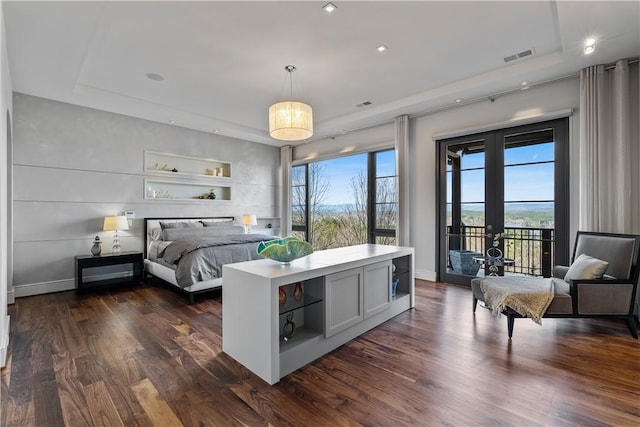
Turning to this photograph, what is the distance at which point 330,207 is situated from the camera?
7.08 m

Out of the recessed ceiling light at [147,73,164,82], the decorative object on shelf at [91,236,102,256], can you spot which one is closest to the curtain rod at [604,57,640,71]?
the recessed ceiling light at [147,73,164,82]

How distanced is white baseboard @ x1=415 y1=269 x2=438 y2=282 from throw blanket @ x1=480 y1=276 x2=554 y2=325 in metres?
1.96

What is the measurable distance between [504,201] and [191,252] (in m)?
4.53

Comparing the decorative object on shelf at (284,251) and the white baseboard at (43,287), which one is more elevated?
the decorative object on shelf at (284,251)

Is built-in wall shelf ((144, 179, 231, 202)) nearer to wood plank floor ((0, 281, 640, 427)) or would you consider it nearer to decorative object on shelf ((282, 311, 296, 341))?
wood plank floor ((0, 281, 640, 427))

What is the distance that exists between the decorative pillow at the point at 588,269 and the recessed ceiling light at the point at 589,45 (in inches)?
86.0

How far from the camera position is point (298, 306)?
2.47m

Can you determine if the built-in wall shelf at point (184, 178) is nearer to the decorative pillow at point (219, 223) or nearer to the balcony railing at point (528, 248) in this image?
the decorative pillow at point (219, 223)

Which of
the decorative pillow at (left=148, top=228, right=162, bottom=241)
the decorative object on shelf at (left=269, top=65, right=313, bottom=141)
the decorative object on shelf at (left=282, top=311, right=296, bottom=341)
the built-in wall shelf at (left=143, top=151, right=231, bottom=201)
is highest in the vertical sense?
the decorative object on shelf at (left=269, top=65, right=313, bottom=141)

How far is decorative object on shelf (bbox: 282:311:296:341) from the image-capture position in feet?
7.92

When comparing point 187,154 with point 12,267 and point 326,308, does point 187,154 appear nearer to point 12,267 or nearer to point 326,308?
point 12,267

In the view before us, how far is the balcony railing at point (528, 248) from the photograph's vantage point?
13.4 ft

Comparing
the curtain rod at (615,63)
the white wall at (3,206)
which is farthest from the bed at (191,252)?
the curtain rod at (615,63)

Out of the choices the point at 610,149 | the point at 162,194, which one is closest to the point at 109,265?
the point at 162,194
